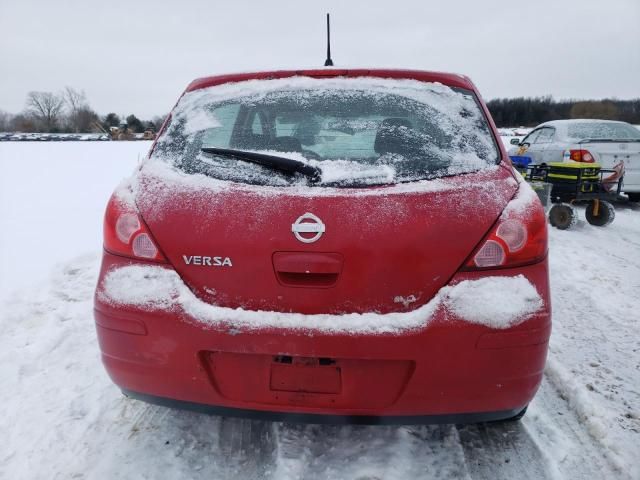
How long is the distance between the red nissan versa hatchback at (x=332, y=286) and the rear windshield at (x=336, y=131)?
0.05ft

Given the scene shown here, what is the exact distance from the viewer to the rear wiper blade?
176cm

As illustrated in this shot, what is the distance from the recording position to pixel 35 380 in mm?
2604

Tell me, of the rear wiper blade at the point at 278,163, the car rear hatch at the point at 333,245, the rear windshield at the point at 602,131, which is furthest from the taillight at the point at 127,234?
the rear windshield at the point at 602,131

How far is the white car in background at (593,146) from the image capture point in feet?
26.0

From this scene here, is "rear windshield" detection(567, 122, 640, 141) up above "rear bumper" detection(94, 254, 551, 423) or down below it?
above

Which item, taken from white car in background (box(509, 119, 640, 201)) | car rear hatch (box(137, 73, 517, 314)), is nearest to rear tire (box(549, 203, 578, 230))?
white car in background (box(509, 119, 640, 201))

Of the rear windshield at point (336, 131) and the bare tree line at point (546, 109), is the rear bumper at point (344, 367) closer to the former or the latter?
the rear windshield at point (336, 131)

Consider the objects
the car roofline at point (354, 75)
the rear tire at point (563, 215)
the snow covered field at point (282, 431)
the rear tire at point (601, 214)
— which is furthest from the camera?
the rear tire at point (601, 214)

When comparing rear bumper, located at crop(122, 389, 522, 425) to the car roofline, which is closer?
rear bumper, located at crop(122, 389, 522, 425)

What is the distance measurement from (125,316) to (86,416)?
0.89m

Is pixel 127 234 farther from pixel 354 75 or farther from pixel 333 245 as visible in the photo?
pixel 354 75

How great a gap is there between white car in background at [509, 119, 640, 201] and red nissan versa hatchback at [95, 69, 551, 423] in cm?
644

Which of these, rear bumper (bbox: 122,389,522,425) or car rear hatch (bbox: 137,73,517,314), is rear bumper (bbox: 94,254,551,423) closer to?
rear bumper (bbox: 122,389,522,425)

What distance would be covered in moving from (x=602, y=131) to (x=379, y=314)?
870cm
